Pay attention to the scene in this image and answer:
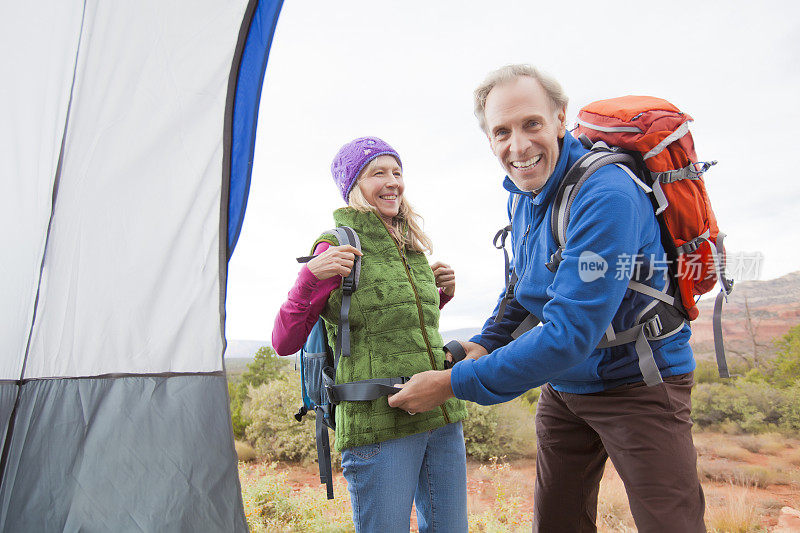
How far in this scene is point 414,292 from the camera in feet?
5.76

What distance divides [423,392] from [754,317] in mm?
6595

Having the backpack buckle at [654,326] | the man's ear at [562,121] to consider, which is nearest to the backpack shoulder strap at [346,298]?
the man's ear at [562,121]

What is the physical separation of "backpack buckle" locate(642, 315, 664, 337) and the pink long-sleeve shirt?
3.16ft

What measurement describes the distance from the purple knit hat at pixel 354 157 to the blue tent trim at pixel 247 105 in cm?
45

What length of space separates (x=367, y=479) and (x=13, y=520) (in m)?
0.92

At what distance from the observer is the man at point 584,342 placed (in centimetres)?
139

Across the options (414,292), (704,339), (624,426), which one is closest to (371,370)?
(414,292)

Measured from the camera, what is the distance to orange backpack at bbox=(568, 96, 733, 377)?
1.53 m

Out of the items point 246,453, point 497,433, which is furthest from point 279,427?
point 497,433

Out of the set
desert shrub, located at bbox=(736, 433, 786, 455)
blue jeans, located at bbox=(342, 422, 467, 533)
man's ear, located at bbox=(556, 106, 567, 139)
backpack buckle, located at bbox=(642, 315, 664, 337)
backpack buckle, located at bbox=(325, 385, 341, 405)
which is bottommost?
desert shrub, located at bbox=(736, 433, 786, 455)

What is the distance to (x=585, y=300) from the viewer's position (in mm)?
1377

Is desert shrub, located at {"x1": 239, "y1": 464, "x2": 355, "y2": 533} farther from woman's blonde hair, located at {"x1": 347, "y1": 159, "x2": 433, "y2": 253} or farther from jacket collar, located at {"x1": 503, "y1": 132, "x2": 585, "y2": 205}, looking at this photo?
jacket collar, located at {"x1": 503, "y1": 132, "x2": 585, "y2": 205}

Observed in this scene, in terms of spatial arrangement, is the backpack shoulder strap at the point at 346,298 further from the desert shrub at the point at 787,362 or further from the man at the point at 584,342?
the desert shrub at the point at 787,362

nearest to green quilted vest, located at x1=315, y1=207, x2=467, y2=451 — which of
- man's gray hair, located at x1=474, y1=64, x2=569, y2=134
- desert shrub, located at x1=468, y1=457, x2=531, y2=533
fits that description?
man's gray hair, located at x1=474, y1=64, x2=569, y2=134
